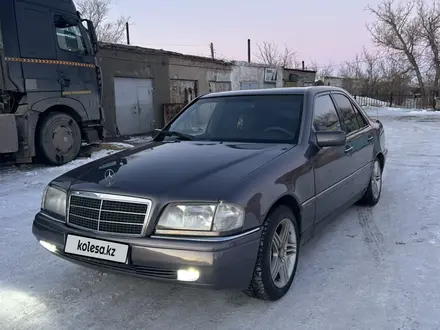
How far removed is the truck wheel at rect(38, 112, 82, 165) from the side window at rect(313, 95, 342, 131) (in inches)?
235

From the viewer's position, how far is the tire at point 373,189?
4.89 metres

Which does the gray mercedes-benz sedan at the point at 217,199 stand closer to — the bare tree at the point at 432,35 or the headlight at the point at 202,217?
the headlight at the point at 202,217

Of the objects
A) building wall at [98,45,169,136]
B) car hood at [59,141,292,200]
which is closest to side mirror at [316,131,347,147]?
car hood at [59,141,292,200]

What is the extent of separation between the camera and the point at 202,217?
241 centimetres

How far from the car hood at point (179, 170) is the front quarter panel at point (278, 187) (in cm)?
8

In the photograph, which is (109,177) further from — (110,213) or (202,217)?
(202,217)

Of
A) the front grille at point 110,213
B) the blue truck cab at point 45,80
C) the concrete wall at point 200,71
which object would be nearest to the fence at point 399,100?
the concrete wall at point 200,71

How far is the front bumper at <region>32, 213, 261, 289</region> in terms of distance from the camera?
2.32 metres

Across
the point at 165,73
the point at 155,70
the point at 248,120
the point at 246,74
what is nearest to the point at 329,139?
the point at 248,120

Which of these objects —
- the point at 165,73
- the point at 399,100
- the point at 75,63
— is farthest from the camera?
the point at 399,100

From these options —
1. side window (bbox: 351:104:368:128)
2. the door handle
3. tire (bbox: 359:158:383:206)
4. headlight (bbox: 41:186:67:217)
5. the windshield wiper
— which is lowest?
tire (bbox: 359:158:383:206)

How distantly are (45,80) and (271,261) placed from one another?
6.59m

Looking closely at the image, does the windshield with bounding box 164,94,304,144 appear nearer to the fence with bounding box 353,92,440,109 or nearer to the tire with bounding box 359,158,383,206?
the tire with bounding box 359,158,383,206

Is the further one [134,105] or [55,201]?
[134,105]
